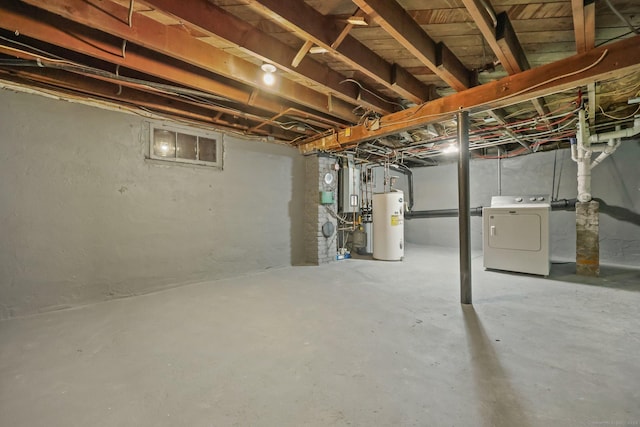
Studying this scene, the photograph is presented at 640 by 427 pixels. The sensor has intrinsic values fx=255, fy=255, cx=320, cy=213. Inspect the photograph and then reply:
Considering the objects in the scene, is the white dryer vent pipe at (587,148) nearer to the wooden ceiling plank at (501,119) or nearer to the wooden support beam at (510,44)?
the wooden ceiling plank at (501,119)

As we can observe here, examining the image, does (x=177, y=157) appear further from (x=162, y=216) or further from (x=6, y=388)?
(x=6, y=388)

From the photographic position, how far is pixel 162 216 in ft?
9.99

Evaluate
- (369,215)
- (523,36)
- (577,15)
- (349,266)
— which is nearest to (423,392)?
(577,15)

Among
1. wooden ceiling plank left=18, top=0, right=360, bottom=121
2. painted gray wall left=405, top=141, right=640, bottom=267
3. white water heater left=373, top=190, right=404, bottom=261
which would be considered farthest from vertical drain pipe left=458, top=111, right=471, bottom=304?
painted gray wall left=405, top=141, right=640, bottom=267

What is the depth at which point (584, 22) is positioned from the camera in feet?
5.46

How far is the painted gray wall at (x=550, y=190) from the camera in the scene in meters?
4.18

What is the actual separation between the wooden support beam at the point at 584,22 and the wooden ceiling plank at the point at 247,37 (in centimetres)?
162

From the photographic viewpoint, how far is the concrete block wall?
14.2ft

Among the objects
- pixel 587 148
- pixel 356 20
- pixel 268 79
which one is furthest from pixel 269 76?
pixel 587 148

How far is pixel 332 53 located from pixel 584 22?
5.42 ft

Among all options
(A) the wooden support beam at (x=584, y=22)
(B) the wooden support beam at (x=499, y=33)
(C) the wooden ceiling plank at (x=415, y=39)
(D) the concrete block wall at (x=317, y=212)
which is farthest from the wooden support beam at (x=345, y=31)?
(D) the concrete block wall at (x=317, y=212)

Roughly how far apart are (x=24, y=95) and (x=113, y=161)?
0.80 meters

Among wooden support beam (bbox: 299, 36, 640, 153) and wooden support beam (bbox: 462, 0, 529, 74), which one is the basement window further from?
wooden support beam (bbox: 462, 0, 529, 74)

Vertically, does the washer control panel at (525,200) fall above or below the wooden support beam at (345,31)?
below
